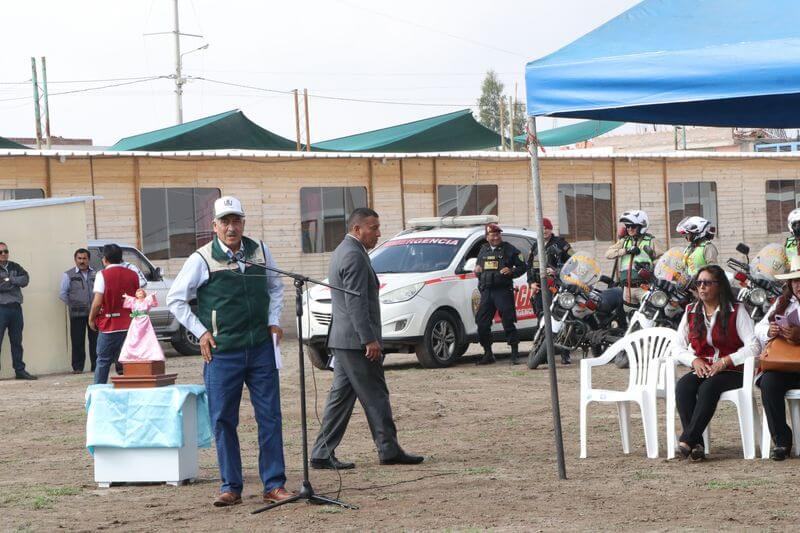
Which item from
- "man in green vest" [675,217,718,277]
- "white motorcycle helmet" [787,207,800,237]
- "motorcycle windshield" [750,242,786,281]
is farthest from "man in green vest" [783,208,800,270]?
"motorcycle windshield" [750,242,786,281]

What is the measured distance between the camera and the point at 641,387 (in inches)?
364

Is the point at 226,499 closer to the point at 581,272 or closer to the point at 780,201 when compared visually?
the point at 581,272

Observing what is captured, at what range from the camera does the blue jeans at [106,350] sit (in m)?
13.2

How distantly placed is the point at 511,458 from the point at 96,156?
574 inches

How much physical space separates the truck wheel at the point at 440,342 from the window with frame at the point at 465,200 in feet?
30.0

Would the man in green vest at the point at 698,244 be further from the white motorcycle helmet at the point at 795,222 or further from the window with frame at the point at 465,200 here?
the window with frame at the point at 465,200

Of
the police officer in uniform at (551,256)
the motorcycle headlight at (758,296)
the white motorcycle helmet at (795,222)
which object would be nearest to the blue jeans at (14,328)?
the police officer in uniform at (551,256)

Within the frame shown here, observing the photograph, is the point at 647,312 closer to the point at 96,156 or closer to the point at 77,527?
the point at 77,527

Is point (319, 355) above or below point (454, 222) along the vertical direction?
below

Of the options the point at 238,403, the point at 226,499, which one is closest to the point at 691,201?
the point at 238,403

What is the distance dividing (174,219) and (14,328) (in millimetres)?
6231

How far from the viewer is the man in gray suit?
29.3ft

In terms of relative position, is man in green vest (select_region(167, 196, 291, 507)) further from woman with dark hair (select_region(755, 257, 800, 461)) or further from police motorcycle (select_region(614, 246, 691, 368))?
police motorcycle (select_region(614, 246, 691, 368))

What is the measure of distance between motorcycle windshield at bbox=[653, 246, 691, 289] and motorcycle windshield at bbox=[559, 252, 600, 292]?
90cm
